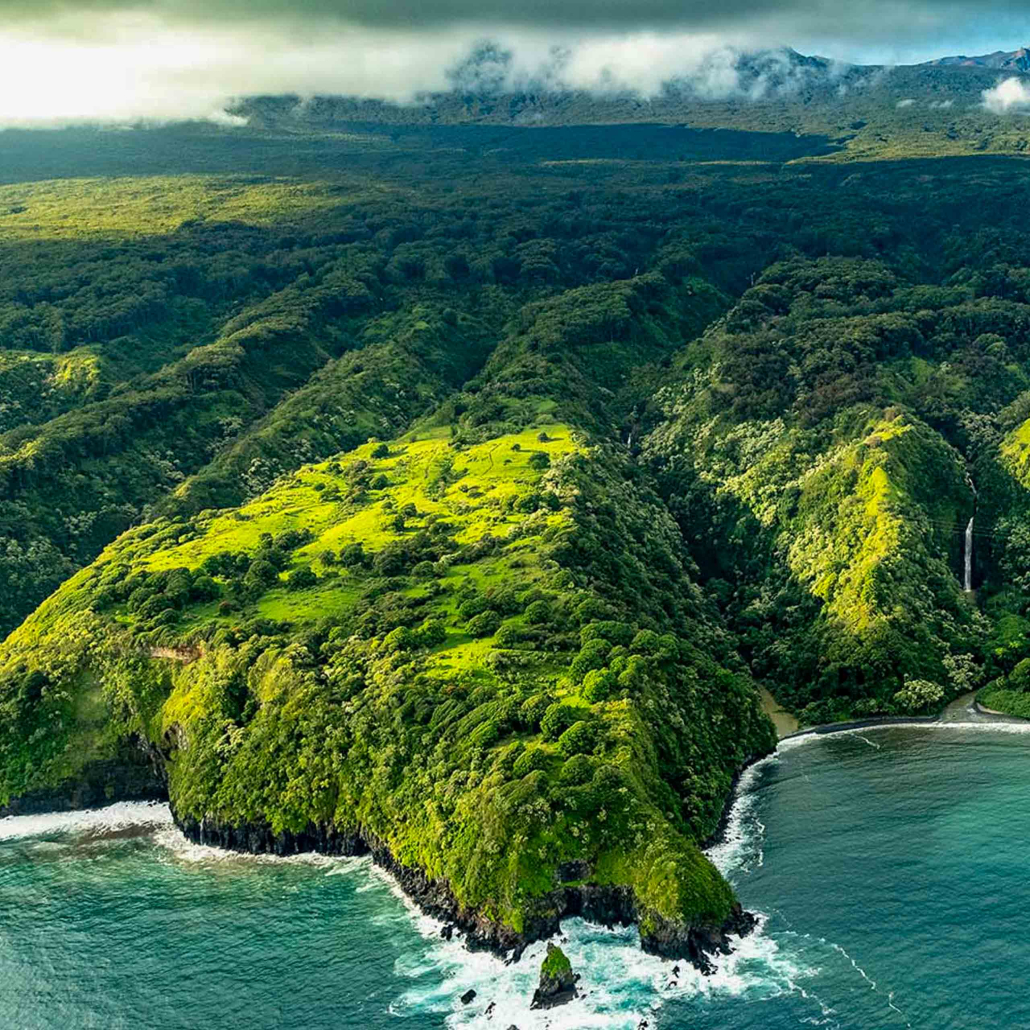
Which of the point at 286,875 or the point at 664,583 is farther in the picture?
the point at 664,583

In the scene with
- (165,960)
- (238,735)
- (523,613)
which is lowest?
(165,960)

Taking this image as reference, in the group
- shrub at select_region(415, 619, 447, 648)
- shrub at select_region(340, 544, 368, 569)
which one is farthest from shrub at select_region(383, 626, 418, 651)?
shrub at select_region(340, 544, 368, 569)

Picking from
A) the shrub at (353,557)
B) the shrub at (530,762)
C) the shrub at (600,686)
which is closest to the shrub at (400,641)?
the shrub at (600,686)

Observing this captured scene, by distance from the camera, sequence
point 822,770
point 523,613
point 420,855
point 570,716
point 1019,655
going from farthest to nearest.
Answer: point 1019,655
point 523,613
point 822,770
point 570,716
point 420,855

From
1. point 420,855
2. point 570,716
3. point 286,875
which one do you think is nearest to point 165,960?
point 286,875

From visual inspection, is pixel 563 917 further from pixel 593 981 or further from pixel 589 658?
pixel 589 658

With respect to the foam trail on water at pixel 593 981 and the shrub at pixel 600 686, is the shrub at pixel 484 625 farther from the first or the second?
the foam trail on water at pixel 593 981

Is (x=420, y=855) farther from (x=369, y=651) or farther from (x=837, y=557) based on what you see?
(x=837, y=557)
